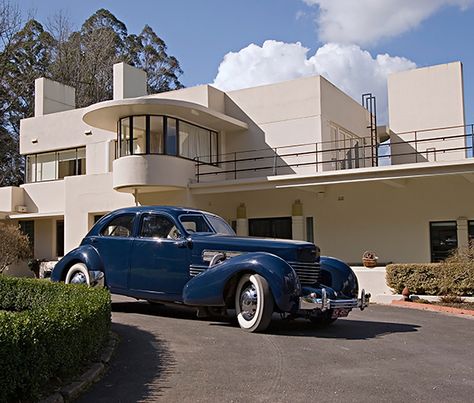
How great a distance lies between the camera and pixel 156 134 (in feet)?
65.5

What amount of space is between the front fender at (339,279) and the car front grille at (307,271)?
2.10 ft

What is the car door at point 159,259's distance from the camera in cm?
1007

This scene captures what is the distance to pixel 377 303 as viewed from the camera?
49.3ft

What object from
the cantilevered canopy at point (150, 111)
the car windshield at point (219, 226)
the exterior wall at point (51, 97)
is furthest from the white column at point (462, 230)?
A: the exterior wall at point (51, 97)

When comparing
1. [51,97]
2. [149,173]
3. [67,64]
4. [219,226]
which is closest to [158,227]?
[219,226]

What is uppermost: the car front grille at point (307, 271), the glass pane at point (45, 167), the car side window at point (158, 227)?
the glass pane at point (45, 167)

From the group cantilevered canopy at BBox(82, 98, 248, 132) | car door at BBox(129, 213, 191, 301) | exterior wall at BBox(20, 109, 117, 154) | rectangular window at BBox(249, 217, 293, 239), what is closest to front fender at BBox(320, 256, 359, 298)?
car door at BBox(129, 213, 191, 301)

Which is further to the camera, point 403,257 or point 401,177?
point 403,257

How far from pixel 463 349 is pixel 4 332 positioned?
609 centimetres

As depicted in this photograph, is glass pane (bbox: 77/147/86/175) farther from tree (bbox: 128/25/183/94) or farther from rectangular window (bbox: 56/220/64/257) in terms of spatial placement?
tree (bbox: 128/25/183/94)

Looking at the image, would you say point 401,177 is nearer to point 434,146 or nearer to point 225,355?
point 434,146

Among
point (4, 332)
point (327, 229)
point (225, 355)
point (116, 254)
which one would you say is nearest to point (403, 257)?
point (327, 229)

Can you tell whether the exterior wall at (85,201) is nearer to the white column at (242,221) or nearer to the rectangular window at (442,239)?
the white column at (242,221)

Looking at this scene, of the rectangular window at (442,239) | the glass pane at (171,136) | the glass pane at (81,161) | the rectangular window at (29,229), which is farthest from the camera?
the rectangular window at (29,229)
